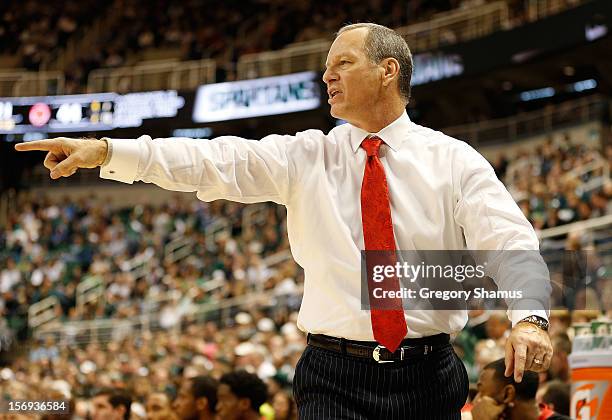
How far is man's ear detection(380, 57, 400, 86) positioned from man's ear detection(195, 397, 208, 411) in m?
2.64

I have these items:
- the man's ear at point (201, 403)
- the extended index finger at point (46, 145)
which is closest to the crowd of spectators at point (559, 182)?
the man's ear at point (201, 403)

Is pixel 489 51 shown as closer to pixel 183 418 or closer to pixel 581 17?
pixel 581 17

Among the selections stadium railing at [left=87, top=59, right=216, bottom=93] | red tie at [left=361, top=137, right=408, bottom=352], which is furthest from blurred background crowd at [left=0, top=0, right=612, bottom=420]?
red tie at [left=361, top=137, right=408, bottom=352]

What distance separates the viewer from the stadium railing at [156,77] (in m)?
16.6

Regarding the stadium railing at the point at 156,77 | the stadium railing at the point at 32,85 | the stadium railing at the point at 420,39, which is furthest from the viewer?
the stadium railing at the point at 32,85

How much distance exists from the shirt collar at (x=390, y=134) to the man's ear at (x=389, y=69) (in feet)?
0.35

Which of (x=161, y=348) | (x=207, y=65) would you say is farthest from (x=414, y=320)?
(x=207, y=65)

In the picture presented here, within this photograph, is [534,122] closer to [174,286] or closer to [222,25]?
[174,286]

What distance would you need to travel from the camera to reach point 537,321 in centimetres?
212

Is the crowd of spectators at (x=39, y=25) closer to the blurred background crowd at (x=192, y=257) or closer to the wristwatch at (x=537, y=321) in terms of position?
the blurred background crowd at (x=192, y=257)

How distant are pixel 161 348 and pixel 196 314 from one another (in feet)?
5.99

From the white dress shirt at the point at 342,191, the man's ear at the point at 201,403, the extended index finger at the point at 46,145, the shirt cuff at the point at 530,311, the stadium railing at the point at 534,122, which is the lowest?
the man's ear at the point at 201,403

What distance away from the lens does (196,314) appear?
39.3 ft

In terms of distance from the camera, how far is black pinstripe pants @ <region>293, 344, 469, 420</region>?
2.28 meters
